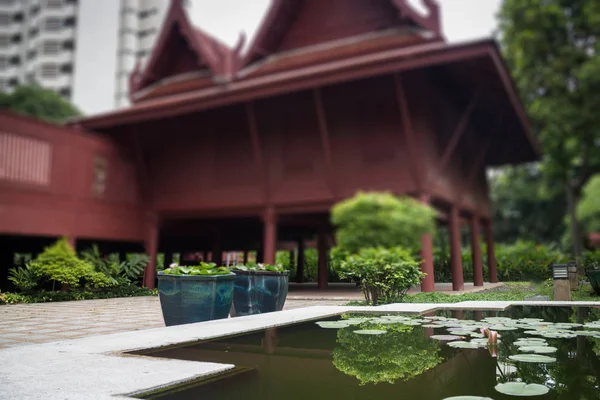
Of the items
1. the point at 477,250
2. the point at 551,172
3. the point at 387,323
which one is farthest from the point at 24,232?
the point at 551,172

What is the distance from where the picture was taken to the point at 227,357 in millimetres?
3639

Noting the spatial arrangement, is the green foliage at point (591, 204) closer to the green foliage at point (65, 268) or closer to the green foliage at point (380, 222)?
the green foliage at point (380, 222)

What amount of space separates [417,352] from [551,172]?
24.7 metres

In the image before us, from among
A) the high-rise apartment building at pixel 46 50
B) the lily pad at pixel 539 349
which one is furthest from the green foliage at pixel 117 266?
the high-rise apartment building at pixel 46 50

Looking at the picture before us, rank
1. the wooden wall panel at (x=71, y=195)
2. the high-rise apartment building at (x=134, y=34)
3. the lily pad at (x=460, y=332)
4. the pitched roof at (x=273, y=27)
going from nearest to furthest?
the lily pad at (x=460, y=332) → the wooden wall panel at (x=71, y=195) → the pitched roof at (x=273, y=27) → the high-rise apartment building at (x=134, y=34)

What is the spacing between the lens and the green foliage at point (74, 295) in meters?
11.8

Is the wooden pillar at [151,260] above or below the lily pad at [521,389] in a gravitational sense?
above

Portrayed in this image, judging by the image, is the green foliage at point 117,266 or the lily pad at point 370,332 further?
the green foliage at point 117,266

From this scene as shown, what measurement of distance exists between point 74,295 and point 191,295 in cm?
797

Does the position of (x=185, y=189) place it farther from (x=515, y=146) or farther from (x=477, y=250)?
(x=515, y=146)

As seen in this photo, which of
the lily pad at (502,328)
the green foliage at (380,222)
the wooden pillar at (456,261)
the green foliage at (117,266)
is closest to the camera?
the lily pad at (502,328)

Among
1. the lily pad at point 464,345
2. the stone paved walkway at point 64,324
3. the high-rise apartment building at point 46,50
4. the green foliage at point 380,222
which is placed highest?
the high-rise apartment building at point 46,50

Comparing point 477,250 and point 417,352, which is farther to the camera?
point 477,250

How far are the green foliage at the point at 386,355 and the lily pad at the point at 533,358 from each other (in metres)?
0.50
